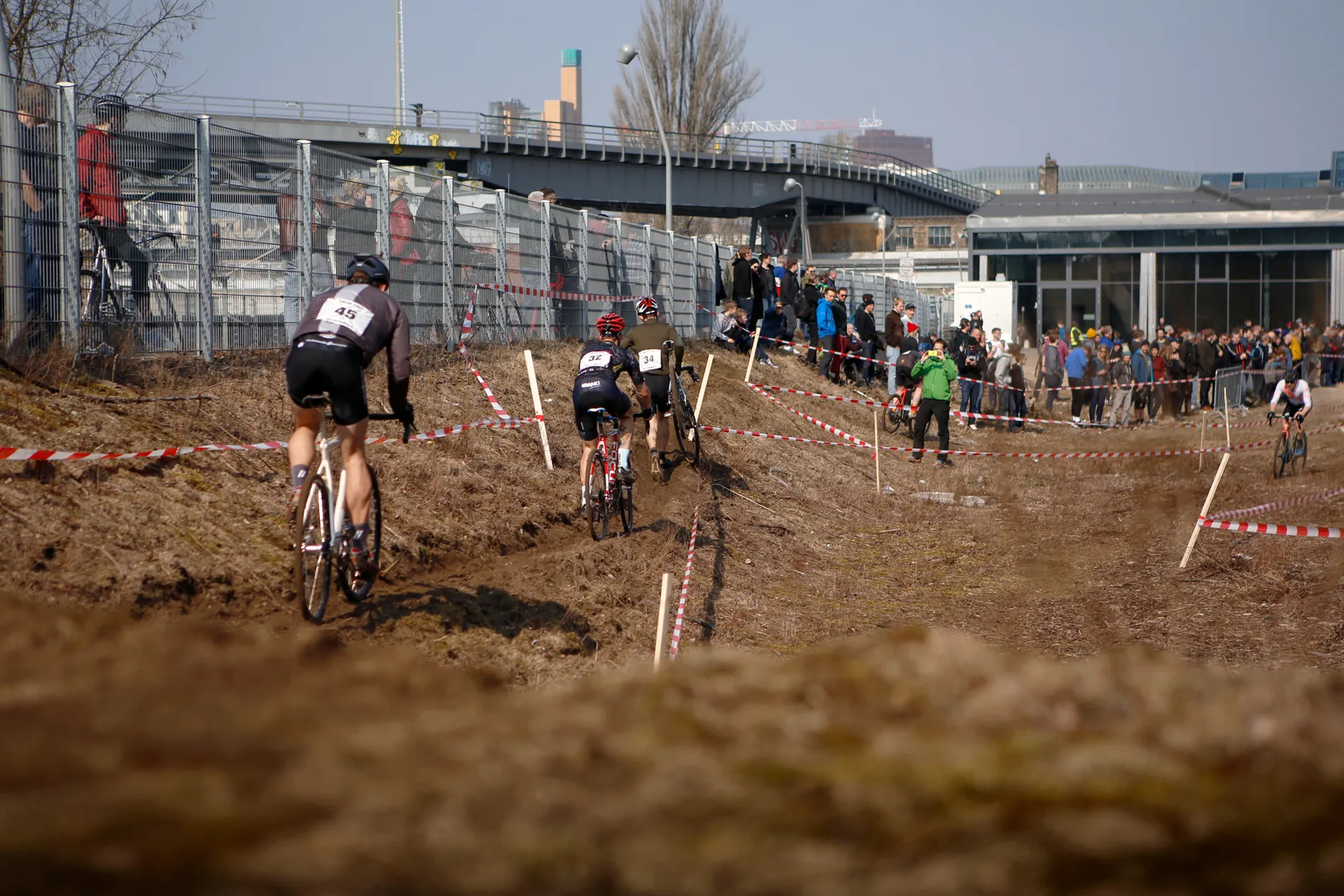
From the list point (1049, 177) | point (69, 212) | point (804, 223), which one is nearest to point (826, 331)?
point (69, 212)

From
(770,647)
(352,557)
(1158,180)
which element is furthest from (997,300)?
(1158,180)

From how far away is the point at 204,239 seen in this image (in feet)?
39.7

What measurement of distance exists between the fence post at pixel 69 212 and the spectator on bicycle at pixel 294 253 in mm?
2853

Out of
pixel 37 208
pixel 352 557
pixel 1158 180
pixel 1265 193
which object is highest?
pixel 1158 180

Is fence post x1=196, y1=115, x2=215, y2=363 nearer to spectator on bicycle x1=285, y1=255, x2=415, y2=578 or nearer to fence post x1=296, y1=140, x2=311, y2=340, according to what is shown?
fence post x1=296, y1=140, x2=311, y2=340

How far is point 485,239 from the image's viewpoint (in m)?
18.0

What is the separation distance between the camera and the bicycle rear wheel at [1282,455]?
20141mm

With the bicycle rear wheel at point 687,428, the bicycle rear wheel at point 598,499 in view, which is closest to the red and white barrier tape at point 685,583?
the bicycle rear wheel at point 687,428

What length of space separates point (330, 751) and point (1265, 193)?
72.9 metres

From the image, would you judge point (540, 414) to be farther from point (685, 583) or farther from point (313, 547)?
point (313, 547)

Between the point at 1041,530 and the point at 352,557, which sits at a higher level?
the point at 352,557

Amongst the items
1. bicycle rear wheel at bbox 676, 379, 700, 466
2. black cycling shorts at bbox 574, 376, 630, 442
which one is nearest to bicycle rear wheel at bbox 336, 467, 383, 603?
black cycling shorts at bbox 574, 376, 630, 442

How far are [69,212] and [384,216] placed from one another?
5.28 meters

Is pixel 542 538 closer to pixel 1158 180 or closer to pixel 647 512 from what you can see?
pixel 647 512
